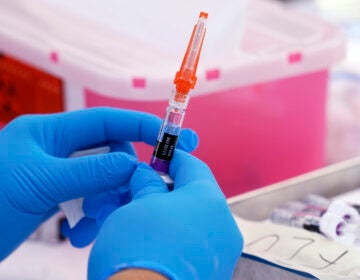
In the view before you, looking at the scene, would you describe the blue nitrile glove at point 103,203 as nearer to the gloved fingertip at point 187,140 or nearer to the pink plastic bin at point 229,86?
the gloved fingertip at point 187,140

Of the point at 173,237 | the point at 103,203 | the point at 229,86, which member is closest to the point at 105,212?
the point at 103,203

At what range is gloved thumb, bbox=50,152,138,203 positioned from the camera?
63 cm

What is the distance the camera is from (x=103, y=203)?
2.27 feet

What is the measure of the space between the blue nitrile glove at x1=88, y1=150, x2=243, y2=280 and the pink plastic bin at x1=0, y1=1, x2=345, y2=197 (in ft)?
1.08

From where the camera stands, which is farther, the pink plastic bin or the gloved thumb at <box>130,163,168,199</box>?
the pink plastic bin

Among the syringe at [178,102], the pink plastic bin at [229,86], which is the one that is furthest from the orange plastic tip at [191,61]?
the pink plastic bin at [229,86]

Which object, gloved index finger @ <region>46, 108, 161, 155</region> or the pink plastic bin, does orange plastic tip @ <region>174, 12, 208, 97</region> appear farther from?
the pink plastic bin

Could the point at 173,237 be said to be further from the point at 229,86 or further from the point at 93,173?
the point at 229,86

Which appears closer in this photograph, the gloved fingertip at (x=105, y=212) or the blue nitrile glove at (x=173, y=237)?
the blue nitrile glove at (x=173, y=237)

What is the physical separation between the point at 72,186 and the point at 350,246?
0.29 metres

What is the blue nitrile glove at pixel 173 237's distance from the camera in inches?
19.3

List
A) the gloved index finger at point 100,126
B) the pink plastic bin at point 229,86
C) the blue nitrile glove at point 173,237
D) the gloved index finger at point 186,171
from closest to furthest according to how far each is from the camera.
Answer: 1. the blue nitrile glove at point 173,237
2. the gloved index finger at point 186,171
3. the gloved index finger at point 100,126
4. the pink plastic bin at point 229,86

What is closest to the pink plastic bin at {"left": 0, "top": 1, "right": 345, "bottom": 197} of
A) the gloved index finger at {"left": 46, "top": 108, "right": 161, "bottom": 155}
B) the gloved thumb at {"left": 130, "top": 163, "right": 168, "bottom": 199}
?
the gloved index finger at {"left": 46, "top": 108, "right": 161, "bottom": 155}

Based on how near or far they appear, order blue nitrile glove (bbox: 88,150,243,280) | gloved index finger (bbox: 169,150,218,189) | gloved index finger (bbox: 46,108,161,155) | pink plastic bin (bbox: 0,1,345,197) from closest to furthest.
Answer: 1. blue nitrile glove (bbox: 88,150,243,280)
2. gloved index finger (bbox: 169,150,218,189)
3. gloved index finger (bbox: 46,108,161,155)
4. pink plastic bin (bbox: 0,1,345,197)
